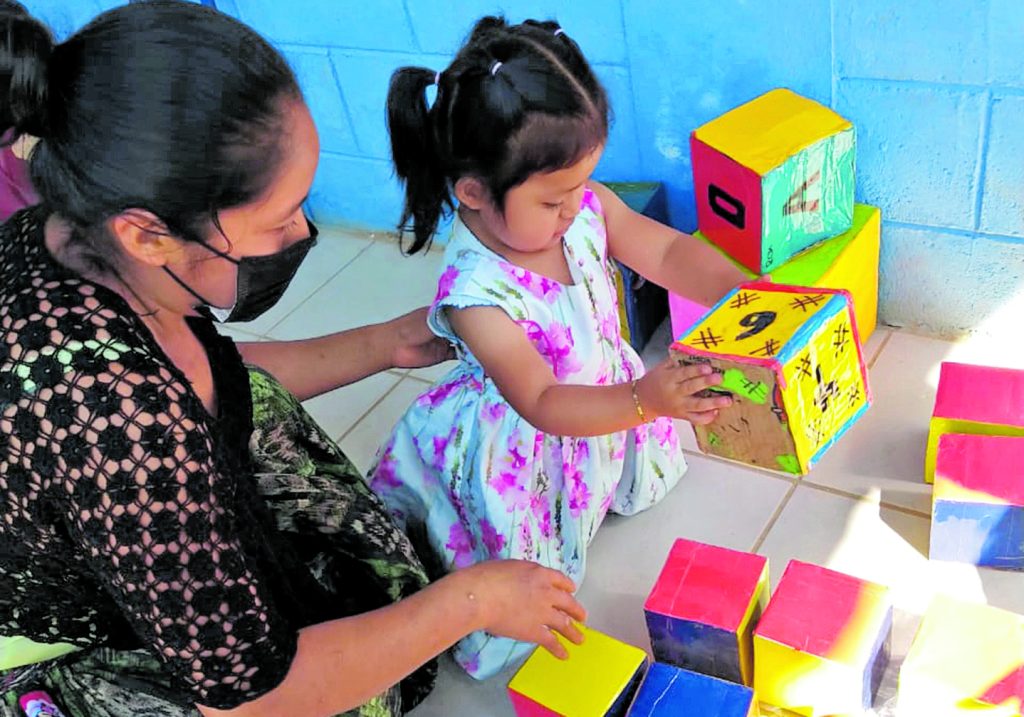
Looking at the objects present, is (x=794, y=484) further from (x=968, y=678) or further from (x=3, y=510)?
(x=3, y=510)

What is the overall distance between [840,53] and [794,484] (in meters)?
0.71

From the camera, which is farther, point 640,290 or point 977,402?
point 640,290

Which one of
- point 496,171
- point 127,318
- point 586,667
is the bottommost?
point 586,667

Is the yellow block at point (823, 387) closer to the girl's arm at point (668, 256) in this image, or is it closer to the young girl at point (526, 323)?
the young girl at point (526, 323)

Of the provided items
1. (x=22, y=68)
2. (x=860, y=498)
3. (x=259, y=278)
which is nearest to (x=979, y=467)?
(x=860, y=498)

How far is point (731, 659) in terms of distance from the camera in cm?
122

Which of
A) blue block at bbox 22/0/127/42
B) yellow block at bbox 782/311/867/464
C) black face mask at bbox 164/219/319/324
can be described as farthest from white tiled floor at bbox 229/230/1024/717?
blue block at bbox 22/0/127/42

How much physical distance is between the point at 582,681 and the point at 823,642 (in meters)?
0.29

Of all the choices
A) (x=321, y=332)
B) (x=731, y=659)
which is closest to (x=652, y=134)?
(x=321, y=332)

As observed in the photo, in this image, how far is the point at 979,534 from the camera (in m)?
1.31

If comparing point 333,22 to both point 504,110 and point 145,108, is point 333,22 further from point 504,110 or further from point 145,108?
point 145,108

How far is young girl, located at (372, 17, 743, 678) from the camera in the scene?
44.9 inches

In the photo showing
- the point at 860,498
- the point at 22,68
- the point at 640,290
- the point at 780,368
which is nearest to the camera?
the point at 22,68

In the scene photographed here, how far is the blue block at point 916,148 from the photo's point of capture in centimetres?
152
